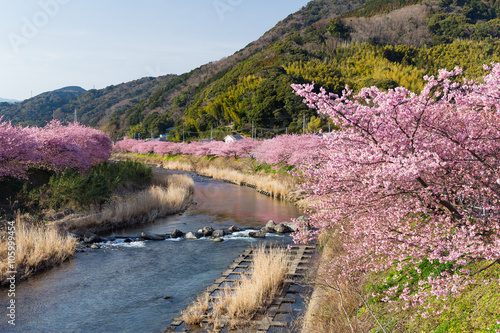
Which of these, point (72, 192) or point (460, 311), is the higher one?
point (72, 192)

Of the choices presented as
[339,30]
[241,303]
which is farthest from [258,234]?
[339,30]

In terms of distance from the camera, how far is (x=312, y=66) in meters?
106

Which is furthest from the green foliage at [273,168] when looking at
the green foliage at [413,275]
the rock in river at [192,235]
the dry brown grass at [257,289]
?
the green foliage at [413,275]

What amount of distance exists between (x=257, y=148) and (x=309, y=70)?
212ft

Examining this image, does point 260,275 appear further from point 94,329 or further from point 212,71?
point 212,71

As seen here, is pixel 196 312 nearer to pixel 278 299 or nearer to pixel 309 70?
pixel 278 299

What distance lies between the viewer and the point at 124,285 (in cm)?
1119

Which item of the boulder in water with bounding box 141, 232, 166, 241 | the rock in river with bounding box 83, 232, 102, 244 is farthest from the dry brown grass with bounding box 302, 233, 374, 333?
the rock in river with bounding box 83, 232, 102, 244

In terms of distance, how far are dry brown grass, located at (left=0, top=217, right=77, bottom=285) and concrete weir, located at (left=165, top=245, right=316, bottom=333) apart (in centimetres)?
634

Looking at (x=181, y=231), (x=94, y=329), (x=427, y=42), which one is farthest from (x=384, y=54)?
(x=94, y=329)

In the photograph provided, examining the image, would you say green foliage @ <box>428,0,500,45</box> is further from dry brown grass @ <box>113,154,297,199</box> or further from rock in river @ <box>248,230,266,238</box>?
rock in river @ <box>248,230,266,238</box>

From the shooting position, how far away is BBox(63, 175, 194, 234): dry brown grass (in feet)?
57.1

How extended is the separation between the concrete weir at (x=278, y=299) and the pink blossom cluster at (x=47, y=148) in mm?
13550

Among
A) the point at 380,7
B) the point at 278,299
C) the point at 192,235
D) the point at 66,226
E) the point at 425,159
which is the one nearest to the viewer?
the point at 425,159
